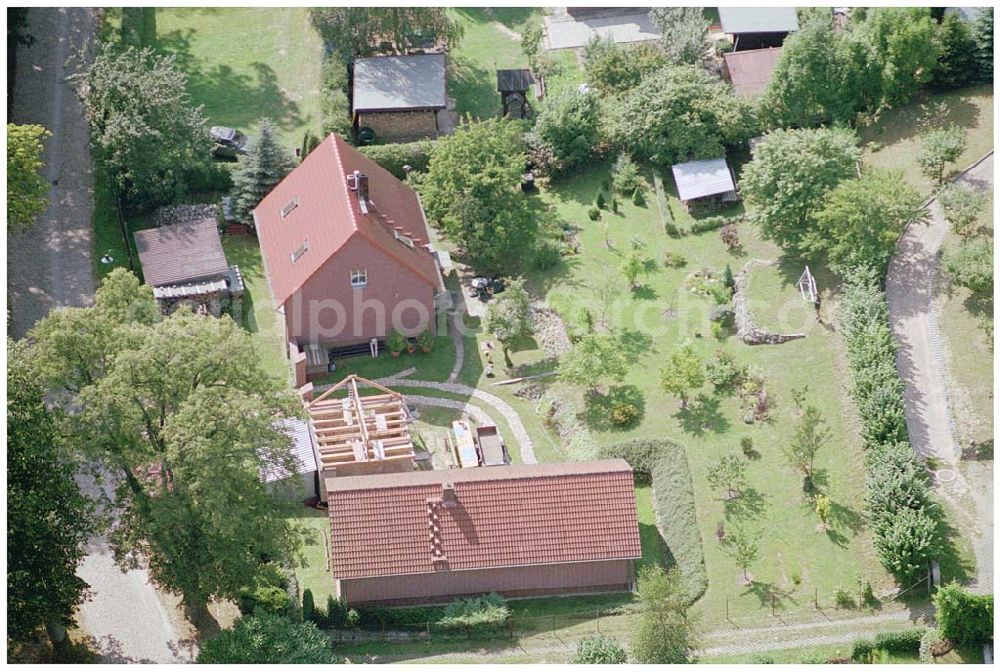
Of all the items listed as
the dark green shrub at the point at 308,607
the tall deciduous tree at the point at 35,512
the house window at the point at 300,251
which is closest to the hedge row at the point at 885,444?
the dark green shrub at the point at 308,607

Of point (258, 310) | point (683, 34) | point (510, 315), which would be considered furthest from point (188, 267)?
point (683, 34)

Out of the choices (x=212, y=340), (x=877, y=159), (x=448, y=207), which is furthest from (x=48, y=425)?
(x=877, y=159)

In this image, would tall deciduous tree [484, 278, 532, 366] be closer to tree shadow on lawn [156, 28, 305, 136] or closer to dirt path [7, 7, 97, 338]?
dirt path [7, 7, 97, 338]

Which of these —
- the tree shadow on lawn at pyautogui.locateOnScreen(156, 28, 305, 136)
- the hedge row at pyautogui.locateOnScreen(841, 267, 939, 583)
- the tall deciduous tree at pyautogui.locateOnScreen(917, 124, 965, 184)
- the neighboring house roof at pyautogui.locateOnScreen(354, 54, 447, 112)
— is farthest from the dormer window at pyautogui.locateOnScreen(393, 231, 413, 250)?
the tall deciduous tree at pyautogui.locateOnScreen(917, 124, 965, 184)

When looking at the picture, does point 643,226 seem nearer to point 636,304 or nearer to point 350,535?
point 636,304

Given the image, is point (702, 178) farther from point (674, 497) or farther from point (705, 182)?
point (674, 497)

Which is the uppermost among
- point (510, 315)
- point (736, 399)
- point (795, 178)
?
point (795, 178)

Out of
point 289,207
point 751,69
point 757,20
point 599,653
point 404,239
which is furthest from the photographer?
point 757,20
